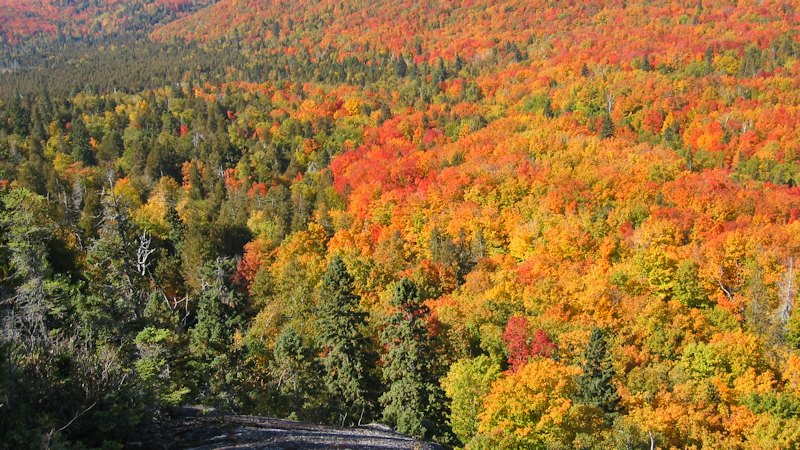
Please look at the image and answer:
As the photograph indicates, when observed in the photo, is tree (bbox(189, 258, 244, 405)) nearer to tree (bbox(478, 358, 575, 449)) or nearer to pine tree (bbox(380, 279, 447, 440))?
pine tree (bbox(380, 279, 447, 440))

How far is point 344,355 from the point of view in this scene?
117 ft

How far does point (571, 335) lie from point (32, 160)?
263 ft

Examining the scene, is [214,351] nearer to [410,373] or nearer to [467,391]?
[410,373]

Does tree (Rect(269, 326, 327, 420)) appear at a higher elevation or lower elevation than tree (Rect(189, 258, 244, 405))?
lower

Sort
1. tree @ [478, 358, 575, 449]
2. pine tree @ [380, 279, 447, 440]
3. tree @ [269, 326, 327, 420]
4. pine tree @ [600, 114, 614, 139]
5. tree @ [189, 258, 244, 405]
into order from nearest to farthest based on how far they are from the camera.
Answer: tree @ [478, 358, 575, 449], tree @ [189, 258, 244, 405], pine tree @ [380, 279, 447, 440], tree @ [269, 326, 327, 420], pine tree @ [600, 114, 614, 139]

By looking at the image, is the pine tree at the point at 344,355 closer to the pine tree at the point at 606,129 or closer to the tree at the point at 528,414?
the tree at the point at 528,414

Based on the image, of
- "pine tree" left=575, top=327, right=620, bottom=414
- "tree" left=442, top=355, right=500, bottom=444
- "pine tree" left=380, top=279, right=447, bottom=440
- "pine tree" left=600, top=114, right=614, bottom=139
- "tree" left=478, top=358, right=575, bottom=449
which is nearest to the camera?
"tree" left=478, top=358, right=575, bottom=449

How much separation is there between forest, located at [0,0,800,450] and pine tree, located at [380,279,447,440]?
167 millimetres

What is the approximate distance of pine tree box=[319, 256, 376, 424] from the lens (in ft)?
116

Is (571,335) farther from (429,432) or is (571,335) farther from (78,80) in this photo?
(78,80)

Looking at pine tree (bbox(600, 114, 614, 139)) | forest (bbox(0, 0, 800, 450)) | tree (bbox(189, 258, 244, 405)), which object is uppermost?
tree (bbox(189, 258, 244, 405))

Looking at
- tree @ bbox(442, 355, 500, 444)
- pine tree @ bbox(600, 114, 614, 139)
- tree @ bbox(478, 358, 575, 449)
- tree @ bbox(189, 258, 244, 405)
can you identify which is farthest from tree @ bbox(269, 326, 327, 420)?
pine tree @ bbox(600, 114, 614, 139)

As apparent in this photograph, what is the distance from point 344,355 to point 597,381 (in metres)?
14.8

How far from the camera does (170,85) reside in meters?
165
